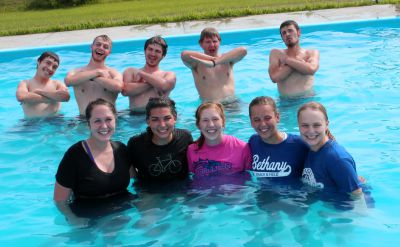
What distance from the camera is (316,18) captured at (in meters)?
12.3

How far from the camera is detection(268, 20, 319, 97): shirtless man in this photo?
730 centimetres

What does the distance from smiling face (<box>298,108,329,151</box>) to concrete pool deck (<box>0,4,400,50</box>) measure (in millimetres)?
7901

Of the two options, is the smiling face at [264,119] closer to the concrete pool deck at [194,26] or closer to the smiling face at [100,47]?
the smiling face at [100,47]

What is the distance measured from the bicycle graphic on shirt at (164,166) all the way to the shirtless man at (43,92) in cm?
304

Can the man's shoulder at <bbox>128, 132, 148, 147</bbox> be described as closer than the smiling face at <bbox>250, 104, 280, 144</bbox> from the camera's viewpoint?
No

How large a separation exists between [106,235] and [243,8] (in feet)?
34.7

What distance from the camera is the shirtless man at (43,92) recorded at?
7246 mm

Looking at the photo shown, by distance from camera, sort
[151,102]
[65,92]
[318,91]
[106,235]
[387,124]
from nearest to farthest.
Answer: [106,235], [151,102], [387,124], [65,92], [318,91]

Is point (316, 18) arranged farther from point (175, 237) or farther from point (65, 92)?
point (175, 237)

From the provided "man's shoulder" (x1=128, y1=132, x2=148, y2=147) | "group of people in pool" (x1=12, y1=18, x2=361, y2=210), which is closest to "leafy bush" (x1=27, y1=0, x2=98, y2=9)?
"group of people in pool" (x1=12, y1=18, x2=361, y2=210)

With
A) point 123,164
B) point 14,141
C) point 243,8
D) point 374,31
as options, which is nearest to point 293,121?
point 123,164

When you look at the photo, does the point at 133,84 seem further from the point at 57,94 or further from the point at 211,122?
the point at 211,122

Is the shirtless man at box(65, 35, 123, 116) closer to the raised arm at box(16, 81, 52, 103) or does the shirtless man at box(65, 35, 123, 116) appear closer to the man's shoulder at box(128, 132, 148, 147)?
the raised arm at box(16, 81, 52, 103)

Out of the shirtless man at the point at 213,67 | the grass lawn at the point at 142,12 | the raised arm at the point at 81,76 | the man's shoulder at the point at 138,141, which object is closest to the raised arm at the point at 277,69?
the shirtless man at the point at 213,67
